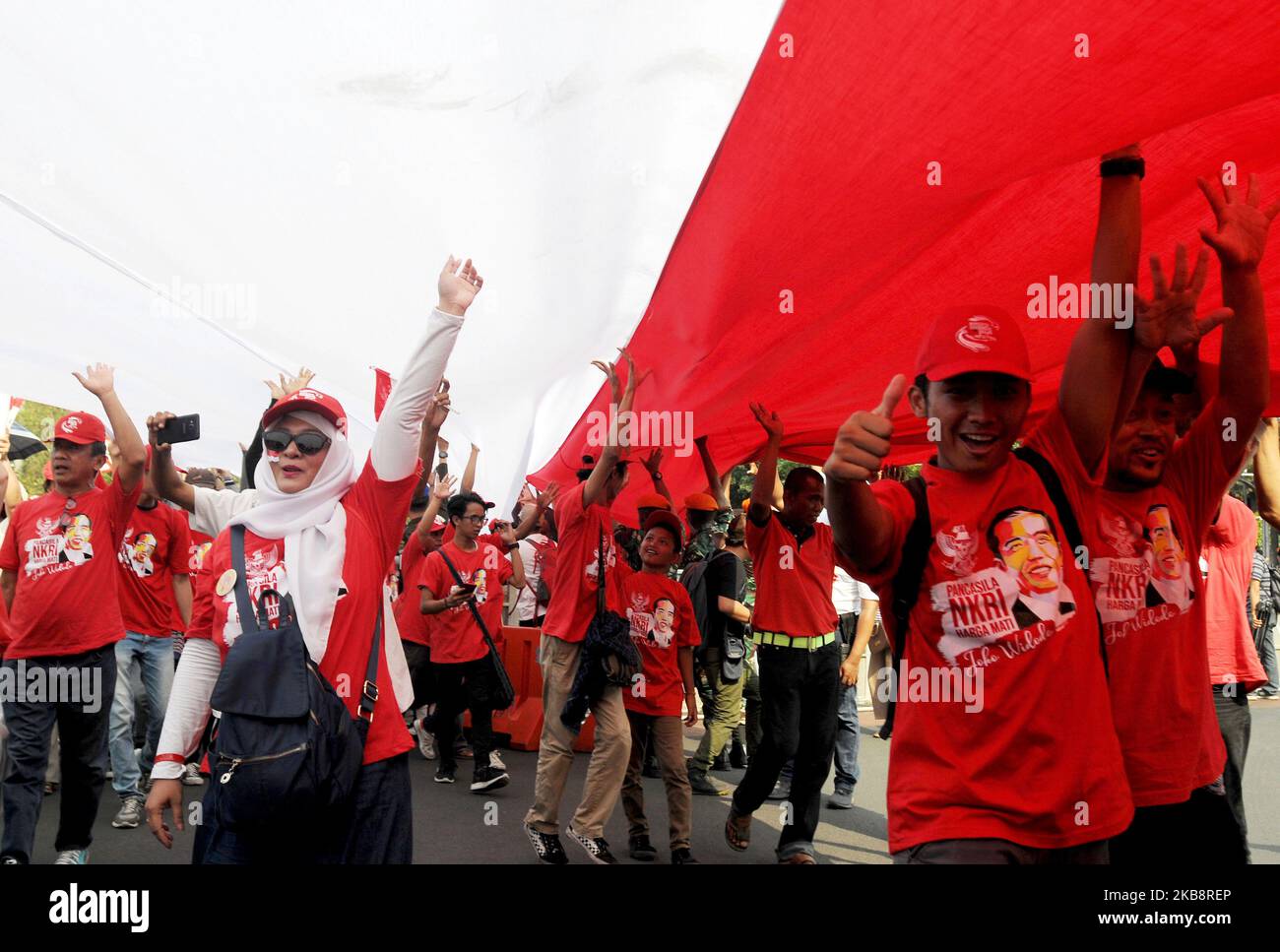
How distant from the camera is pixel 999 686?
235 cm

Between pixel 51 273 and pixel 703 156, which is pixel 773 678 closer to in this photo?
pixel 703 156

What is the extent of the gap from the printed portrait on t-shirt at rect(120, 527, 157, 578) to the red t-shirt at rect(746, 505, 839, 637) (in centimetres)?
384

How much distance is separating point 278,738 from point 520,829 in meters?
4.50

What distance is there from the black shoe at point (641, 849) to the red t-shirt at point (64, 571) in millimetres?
3082

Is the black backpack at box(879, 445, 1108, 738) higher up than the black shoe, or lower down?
higher up

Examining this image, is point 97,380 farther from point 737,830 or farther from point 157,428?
point 737,830

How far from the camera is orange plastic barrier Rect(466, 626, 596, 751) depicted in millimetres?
10227

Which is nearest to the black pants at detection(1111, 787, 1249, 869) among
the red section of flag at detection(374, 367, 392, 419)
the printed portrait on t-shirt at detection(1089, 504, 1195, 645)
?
the printed portrait on t-shirt at detection(1089, 504, 1195, 645)

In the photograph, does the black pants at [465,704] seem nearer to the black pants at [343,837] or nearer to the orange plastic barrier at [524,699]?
the orange plastic barrier at [524,699]

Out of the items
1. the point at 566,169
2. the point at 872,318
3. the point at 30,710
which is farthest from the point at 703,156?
the point at 30,710

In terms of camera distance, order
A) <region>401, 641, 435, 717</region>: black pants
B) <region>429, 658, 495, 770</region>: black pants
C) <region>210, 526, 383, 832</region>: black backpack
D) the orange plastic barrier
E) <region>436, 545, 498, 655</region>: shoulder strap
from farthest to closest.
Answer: the orange plastic barrier → <region>401, 641, 435, 717</region>: black pants → <region>429, 658, 495, 770</region>: black pants → <region>436, 545, 498, 655</region>: shoulder strap → <region>210, 526, 383, 832</region>: black backpack

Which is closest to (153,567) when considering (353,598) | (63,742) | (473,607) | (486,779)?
(63,742)

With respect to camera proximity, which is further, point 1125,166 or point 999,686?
point 1125,166

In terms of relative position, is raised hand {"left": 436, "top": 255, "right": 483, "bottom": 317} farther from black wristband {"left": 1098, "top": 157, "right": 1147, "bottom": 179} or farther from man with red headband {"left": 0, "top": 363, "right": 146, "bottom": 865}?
man with red headband {"left": 0, "top": 363, "right": 146, "bottom": 865}
